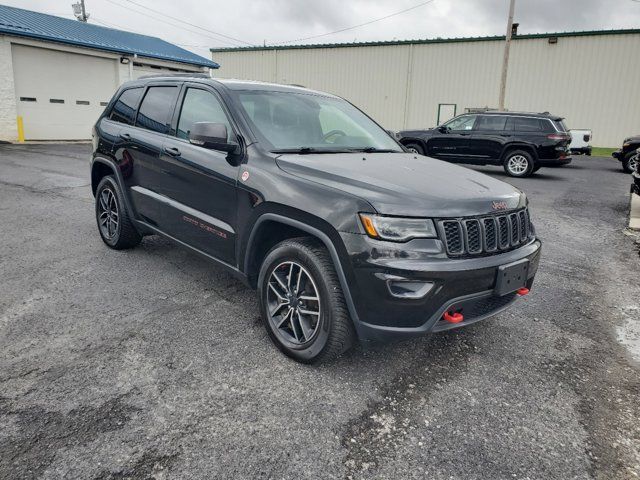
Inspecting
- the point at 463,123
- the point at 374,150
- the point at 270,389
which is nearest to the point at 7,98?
the point at 463,123

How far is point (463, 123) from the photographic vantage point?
1446 centimetres

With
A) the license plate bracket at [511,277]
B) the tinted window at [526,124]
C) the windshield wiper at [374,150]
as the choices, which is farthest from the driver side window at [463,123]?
the license plate bracket at [511,277]

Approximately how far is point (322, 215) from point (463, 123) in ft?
41.8

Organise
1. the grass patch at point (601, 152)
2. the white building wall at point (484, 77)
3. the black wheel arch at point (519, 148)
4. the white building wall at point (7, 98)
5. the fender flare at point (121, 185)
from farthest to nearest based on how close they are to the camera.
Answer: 1. the white building wall at point (484, 77)
2. the grass patch at point (601, 152)
3. the white building wall at point (7, 98)
4. the black wheel arch at point (519, 148)
5. the fender flare at point (121, 185)

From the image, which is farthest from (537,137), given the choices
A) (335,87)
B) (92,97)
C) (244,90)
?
(335,87)

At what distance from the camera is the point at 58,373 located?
9.68 feet

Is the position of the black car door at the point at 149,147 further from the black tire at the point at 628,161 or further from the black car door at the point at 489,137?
the black tire at the point at 628,161

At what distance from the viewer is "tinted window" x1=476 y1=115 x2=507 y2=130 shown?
13984 millimetres

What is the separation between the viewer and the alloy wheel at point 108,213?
526 centimetres

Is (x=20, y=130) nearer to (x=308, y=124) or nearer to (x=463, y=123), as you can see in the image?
(x=463, y=123)

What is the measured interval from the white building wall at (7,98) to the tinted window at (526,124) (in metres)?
16.6

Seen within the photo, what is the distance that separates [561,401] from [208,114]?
3232 millimetres

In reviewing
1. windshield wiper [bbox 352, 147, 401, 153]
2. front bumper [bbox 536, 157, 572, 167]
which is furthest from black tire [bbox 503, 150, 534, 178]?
windshield wiper [bbox 352, 147, 401, 153]

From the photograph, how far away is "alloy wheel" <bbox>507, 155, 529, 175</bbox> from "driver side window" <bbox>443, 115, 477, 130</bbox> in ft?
5.03
